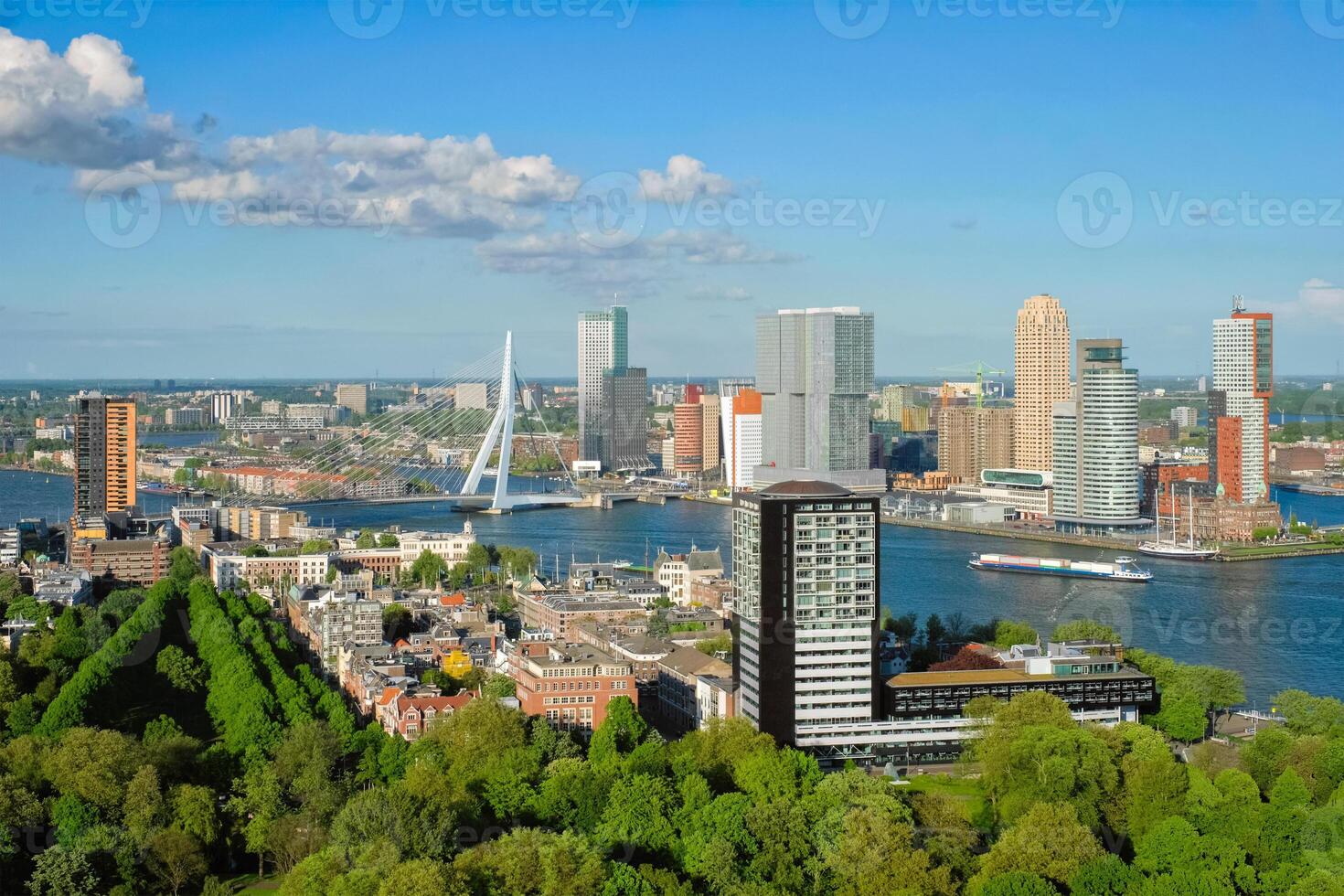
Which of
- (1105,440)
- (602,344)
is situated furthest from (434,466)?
(1105,440)

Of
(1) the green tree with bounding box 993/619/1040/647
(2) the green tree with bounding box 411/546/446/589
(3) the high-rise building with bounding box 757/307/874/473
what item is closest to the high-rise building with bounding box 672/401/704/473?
(3) the high-rise building with bounding box 757/307/874/473

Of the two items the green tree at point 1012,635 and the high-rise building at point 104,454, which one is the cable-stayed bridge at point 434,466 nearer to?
the high-rise building at point 104,454

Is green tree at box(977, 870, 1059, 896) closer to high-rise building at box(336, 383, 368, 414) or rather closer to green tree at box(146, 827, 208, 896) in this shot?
green tree at box(146, 827, 208, 896)

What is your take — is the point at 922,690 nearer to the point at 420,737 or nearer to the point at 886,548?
the point at 420,737

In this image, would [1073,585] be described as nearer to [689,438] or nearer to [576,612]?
[576,612]

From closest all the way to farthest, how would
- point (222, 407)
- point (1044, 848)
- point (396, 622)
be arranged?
point (1044, 848), point (396, 622), point (222, 407)

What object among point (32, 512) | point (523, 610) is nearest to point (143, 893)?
point (523, 610)

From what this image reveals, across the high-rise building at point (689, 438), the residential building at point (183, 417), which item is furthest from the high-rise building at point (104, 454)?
the residential building at point (183, 417)
